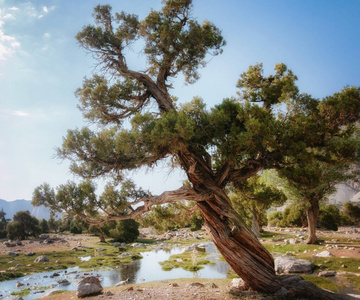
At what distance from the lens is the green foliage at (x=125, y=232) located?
31.6 m

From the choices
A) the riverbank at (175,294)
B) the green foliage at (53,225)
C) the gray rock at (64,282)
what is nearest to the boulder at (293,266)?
the riverbank at (175,294)

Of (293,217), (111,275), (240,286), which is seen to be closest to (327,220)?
(293,217)

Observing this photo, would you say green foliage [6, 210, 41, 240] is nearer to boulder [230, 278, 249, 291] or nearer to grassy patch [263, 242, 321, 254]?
grassy patch [263, 242, 321, 254]

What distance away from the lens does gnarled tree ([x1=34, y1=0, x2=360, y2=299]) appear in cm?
760

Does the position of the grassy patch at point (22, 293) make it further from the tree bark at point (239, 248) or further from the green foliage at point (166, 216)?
the tree bark at point (239, 248)

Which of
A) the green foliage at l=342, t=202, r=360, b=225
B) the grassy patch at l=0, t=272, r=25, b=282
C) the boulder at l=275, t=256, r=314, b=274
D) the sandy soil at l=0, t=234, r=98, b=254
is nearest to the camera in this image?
the boulder at l=275, t=256, r=314, b=274

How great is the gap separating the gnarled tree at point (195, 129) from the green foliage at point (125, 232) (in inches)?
969

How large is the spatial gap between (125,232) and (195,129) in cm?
2721

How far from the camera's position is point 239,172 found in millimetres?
9477

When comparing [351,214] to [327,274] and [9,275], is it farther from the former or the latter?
[9,275]

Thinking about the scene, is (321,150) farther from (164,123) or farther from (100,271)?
(100,271)

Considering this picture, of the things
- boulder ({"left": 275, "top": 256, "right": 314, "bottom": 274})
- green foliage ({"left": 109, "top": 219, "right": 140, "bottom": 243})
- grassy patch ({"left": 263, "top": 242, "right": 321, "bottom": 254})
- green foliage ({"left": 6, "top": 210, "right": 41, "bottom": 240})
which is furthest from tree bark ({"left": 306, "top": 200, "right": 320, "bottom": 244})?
green foliage ({"left": 6, "top": 210, "right": 41, "bottom": 240})

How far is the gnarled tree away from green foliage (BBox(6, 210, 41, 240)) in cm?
3467

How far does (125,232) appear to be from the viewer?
103ft
